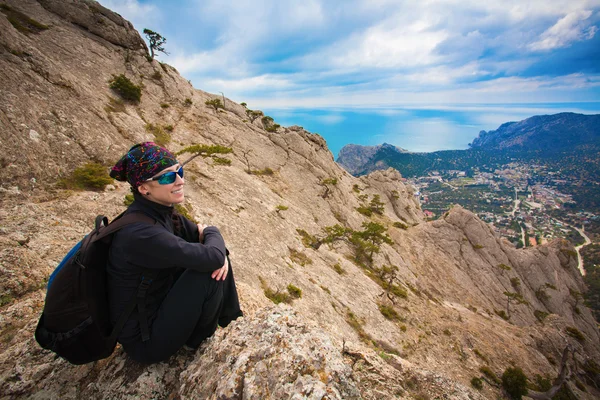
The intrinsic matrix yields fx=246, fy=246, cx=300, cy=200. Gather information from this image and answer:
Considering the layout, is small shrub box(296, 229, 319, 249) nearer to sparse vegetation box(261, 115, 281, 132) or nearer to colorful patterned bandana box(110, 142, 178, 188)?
colorful patterned bandana box(110, 142, 178, 188)

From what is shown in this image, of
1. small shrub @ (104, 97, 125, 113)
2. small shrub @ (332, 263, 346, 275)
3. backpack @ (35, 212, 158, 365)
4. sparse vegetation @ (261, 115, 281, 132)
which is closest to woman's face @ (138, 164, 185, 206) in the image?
backpack @ (35, 212, 158, 365)

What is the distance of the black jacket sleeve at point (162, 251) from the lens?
12.8ft

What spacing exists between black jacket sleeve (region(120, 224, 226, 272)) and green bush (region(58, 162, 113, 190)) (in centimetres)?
1522

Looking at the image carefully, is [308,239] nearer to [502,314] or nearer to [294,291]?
[294,291]

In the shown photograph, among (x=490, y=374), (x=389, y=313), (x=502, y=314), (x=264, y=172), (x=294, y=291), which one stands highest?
(x=264, y=172)

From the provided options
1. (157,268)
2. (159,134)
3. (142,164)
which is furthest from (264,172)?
(157,268)

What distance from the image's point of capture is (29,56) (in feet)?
61.8

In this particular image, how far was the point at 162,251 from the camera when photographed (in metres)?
4.01

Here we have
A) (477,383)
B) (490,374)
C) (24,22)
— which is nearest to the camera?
(477,383)

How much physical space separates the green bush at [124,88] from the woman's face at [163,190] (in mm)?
37435

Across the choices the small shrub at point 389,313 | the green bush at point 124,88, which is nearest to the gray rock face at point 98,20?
the green bush at point 124,88

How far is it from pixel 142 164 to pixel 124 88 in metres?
37.5

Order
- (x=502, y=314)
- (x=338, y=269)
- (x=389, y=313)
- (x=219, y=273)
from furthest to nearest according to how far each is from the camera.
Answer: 1. (x=502, y=314)
2. (x=338, y=269)
3. (x=389, y=313)
4. (x=219, y=273)

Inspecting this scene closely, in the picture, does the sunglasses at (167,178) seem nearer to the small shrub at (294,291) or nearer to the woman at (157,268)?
the woman at (157,268)
